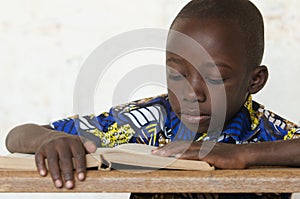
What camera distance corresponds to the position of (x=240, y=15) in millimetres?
1036

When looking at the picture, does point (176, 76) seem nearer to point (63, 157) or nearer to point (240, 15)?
point (240, 15)

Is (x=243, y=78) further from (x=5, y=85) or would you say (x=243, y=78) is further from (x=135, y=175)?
(x=5, y=85)

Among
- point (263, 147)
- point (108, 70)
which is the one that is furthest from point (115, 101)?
point (263, 147)

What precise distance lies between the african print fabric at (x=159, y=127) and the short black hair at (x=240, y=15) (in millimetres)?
99

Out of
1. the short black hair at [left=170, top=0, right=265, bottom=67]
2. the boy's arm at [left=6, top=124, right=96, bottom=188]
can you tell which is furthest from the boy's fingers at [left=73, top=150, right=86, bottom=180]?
the short black hair at [left=170, top=0, right=265, bottom=67]

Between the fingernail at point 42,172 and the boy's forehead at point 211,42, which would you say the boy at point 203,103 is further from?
the fingernail at point 42,172

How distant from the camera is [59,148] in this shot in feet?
2.59

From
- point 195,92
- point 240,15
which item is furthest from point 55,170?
point 240,15

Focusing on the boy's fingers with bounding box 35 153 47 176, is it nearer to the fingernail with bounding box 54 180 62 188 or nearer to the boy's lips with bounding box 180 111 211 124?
the fingernail with bounding box 54 180 62 188

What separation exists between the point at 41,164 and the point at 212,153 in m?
0.22

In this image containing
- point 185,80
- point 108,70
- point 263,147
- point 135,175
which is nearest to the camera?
point 135,175

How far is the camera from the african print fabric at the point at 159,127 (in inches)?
41.5

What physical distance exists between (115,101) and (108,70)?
0.66ft

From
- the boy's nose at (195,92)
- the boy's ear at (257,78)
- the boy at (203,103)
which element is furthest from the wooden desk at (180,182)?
the boy's ear at (257,78)
